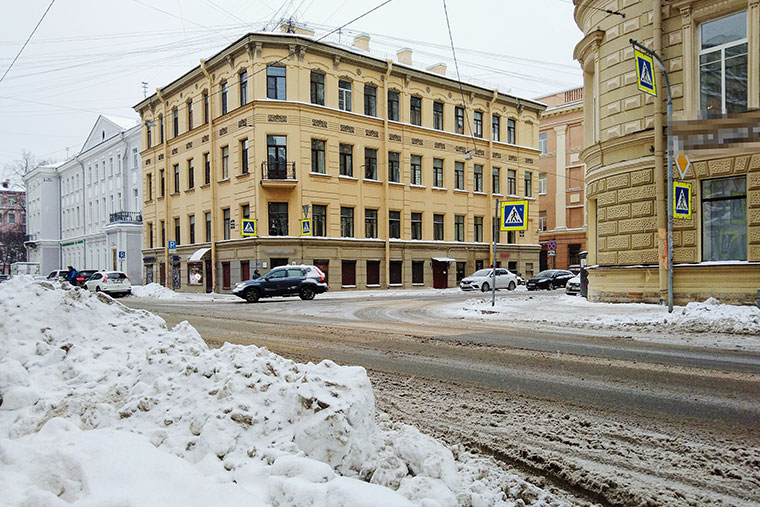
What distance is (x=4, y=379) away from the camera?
4062mm

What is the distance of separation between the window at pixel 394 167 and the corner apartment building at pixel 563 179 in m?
18.1

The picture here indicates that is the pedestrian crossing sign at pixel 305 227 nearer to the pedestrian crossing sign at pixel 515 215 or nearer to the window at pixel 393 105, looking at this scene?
the window at pixel 393 105

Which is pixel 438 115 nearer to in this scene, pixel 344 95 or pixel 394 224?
pixel 344 95

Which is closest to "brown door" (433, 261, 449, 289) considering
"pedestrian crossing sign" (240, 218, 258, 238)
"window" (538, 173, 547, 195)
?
"pedestrian crossing sign" (240, 218, 258, 238)

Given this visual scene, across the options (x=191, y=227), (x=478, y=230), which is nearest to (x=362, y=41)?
(x=478, y=230)

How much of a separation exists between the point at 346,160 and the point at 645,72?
21522mm

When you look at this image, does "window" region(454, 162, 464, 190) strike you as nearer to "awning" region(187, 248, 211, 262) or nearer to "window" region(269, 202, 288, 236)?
"window" region(269, 202, 288, 236)

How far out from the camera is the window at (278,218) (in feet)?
104

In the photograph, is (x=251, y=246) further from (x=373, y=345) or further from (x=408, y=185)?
(x=373, y=345)

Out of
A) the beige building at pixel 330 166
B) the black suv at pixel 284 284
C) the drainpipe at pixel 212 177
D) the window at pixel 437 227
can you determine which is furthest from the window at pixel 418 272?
the drainpipe at pixel 212 177

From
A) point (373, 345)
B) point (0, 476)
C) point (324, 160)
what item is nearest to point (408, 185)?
point (324, 160)

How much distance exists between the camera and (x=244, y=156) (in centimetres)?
3269

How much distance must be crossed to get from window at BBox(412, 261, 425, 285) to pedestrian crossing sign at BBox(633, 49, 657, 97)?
22.8m

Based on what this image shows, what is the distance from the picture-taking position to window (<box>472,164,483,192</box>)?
4053cm
